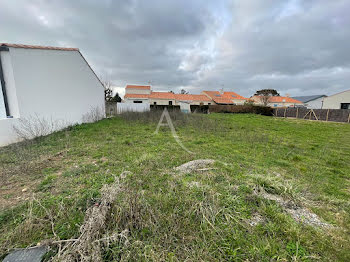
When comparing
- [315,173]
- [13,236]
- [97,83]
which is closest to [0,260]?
[13,236]

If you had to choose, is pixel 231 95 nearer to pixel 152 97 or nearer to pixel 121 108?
pixel 152 97

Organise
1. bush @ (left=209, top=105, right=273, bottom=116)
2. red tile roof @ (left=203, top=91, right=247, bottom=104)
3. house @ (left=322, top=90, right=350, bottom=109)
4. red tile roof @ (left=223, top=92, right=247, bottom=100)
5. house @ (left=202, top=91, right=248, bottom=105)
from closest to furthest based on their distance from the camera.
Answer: house @ (left=322, top=90, right=350, bottom=109) → bush @ (left=209, top=105, right=273, bottom=116) → house @ (left=202, top=91, right=248, bottom=105) → red tile roof @ (left=203, top=91, right=247, bottom=104) → red tile roof @ (left=223, top=92, right=247, bottom=100)

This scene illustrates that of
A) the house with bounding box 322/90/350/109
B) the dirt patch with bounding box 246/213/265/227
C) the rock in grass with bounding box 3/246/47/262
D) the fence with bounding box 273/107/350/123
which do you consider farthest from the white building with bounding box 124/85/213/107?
the rock in grass with bounding box 3/246/47/262

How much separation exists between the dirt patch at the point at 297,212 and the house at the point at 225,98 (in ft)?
105

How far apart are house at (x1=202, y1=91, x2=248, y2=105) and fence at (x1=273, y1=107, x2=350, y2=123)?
46.6 feet

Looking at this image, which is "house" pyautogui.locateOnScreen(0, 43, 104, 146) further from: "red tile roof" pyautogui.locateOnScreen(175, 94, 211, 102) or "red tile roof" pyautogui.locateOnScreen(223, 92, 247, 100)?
"red tile roof" pyautogui.locateOnScreen(223, 92, 247, 100)

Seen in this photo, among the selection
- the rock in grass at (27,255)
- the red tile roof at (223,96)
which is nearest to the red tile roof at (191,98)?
the red tile roof at (223,96)

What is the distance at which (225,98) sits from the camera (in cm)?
3503

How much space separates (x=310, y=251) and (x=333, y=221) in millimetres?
806

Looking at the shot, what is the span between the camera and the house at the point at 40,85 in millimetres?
4984

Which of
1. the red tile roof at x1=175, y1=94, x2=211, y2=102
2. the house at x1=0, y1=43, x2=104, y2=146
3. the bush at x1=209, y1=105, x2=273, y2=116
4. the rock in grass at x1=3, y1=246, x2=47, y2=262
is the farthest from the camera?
the red tile roof at x1=175, y1=94, x2=211, y2=102

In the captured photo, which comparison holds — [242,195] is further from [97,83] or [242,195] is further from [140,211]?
[97,83]

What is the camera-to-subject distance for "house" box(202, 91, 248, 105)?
1294 inches

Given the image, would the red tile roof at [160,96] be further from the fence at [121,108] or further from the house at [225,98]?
the fence at [121,108]
